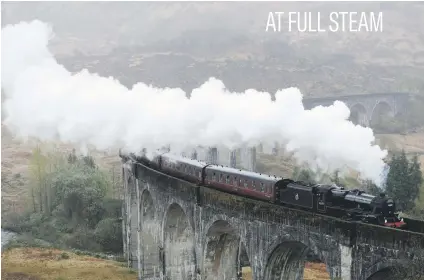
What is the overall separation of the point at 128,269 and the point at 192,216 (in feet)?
61.8

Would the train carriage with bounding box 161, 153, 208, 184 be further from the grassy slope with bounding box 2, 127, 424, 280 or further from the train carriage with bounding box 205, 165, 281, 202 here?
the grassy slope with bounding box 2, 127, 424, 280

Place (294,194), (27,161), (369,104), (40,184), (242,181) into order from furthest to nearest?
(369,104) → (27,161) → (40,184) → (242,181) → (294,194)

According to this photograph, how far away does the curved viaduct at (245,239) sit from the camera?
20500mm

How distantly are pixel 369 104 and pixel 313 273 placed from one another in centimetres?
9164

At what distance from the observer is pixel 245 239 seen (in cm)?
2714

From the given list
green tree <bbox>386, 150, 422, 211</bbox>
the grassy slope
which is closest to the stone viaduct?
the grassy slope

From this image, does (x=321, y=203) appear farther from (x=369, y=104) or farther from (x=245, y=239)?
(x=369, y=104)

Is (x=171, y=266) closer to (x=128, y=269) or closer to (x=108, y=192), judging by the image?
(x=128, y=269)

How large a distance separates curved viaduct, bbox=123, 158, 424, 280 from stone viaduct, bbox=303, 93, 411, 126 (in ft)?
272

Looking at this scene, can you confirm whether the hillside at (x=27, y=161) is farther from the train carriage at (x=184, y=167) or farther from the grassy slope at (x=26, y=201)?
the train carriage at (x=184, y=167)

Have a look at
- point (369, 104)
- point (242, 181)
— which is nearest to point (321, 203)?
point (242, 181)

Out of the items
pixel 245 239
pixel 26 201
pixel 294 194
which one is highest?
pixel 294 194

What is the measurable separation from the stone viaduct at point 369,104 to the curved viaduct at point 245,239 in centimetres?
8296

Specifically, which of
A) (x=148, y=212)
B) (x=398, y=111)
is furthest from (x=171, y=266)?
(x=398, y=111)
